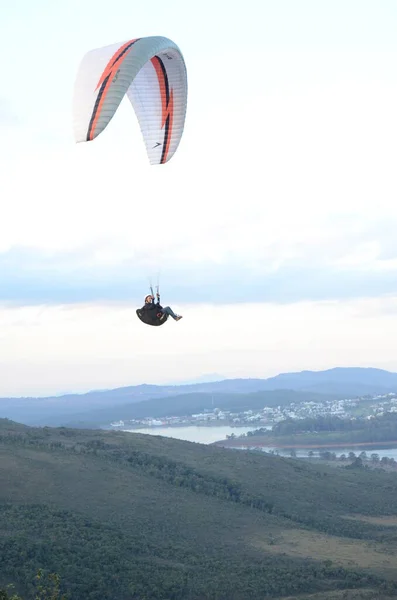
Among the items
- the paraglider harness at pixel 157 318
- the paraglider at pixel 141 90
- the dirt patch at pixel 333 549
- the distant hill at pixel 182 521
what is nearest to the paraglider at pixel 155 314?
the paraglider harness at pixel 157 318

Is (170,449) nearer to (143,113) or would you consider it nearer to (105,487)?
(105,487)

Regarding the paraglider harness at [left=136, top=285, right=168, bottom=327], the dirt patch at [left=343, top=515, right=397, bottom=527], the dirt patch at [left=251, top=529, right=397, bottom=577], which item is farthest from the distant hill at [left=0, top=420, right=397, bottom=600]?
the paraglider harness at [left=136, top=285, right=168, bottom=327]

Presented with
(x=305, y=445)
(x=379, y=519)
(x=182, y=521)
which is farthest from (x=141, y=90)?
(x=305, y=445)

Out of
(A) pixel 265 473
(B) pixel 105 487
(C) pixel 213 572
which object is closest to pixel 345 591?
(C) pixel 213 572

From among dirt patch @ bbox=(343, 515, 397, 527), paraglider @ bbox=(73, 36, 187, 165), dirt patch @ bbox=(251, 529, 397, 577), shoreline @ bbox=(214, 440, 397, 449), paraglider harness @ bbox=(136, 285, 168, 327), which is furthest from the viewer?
shoreline @ bbox=(214, 440, 397, 449)

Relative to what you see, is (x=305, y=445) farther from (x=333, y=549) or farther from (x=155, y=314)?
(x=155, y=314)

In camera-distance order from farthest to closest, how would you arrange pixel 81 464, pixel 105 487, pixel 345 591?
pixel 81 464 → pixel 105 487 → pixel 345 591

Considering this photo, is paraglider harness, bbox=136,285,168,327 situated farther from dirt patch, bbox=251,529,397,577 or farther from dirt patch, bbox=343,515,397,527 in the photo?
dirt patch, bbox=343,515,397,527

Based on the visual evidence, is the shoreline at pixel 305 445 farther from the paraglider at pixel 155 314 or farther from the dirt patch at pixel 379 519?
the paraglider at pixel 155 314
